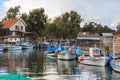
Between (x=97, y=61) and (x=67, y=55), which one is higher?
(x=67, y=55)

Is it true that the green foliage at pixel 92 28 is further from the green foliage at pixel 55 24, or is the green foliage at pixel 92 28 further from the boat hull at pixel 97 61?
the boat hull at pixel 97 61

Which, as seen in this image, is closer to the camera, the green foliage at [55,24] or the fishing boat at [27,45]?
the fishing boat at [27,45]

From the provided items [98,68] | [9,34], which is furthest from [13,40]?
[98,68]

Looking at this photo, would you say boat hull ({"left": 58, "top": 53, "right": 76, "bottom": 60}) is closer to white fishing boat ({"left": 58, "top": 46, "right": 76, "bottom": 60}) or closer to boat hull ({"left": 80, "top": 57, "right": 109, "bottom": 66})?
white fishing boat ({"left": 58, "top": 46, "right": 76, "bottom": 60})

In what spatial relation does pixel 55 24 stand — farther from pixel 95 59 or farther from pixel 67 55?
pixel 95 59

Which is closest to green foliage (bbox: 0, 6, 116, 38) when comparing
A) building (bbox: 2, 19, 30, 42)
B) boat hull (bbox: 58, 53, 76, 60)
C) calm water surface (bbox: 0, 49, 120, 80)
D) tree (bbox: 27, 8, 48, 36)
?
tree (bbox: 27, 8, 48, 36)

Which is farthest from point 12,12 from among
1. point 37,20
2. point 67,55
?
point 67,55

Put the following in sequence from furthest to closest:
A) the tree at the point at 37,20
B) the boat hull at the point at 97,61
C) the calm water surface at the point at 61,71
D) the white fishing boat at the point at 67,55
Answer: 1. the tree at the point at 37,20
2. the white fishing boat at the point at 67,55
3. the boat hull at the point at 97,61
4. the calm water surface at the point at 61,71

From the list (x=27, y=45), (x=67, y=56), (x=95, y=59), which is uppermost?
(x=27, y=45)

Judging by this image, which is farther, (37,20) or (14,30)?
(37,20)

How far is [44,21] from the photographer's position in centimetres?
14712

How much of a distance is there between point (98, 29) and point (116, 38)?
272ft

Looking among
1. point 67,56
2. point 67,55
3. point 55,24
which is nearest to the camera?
point 67,56

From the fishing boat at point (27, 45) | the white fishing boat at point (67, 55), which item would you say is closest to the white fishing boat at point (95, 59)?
the white fishing boat at point (67, 55)
